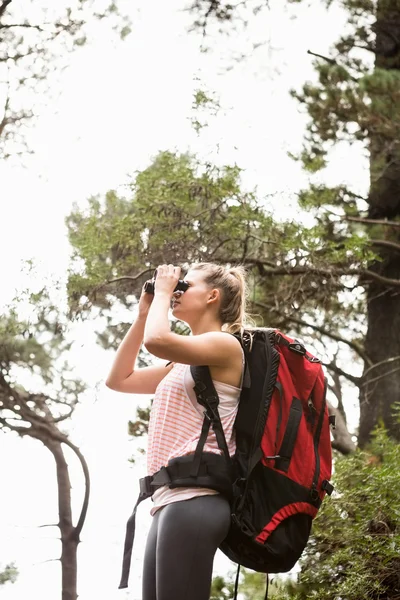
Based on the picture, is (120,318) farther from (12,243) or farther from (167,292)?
(167,292)

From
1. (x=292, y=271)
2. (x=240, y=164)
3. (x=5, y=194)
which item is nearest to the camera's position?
(x=240, y=164)

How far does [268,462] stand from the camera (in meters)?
2.49

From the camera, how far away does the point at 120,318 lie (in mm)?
7992

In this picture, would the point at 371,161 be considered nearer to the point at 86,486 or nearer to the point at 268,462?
the point at 86,486

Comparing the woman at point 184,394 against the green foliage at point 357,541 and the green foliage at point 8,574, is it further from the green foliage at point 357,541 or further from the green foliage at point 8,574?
the green foliage at point 8,574

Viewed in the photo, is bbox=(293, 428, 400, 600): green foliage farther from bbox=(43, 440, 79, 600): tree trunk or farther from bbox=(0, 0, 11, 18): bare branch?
bbox=(0, 0, 11, 18): bare branch

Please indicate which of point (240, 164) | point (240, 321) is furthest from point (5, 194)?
point (240, 321)

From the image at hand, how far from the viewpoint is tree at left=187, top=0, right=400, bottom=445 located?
7887 mm

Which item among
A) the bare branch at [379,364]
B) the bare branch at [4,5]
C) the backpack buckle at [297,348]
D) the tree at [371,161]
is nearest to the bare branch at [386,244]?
the tree at [371,161]

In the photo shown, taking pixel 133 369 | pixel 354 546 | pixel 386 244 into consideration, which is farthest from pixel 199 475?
pixel 386 244

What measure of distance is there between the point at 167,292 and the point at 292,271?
5125 mm

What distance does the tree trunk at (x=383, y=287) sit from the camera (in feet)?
28.5

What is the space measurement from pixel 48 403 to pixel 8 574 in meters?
1.98

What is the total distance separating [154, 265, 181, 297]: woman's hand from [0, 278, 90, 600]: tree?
19.5 feet
